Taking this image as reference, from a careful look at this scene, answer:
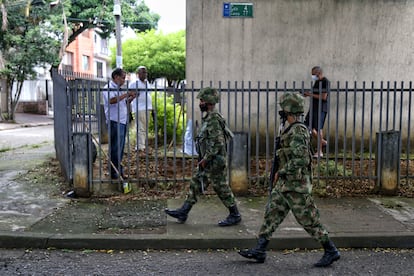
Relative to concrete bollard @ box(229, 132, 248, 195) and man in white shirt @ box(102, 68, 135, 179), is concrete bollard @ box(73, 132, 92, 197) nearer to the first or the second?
man in white shirt @ box(102, 68, 135, 179)

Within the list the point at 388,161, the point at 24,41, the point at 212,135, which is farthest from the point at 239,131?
the point at 24,41

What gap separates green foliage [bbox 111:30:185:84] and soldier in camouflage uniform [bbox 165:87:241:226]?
30.4 metres

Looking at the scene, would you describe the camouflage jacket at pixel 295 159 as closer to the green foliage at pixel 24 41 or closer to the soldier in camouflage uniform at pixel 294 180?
the soldier in camouflage uniform at pixel 294 180

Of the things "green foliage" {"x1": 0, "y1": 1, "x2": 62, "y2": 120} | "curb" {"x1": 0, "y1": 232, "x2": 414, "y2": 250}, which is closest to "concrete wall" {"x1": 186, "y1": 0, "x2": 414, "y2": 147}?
"curb" {"x1": 0, "y1": 232, "x2": 414, "y2": 250}

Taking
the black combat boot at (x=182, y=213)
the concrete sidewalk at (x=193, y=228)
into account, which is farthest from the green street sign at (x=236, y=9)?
the black combat boot at (x=182, y=213)

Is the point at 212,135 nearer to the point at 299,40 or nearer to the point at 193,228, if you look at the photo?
the point at 193,228

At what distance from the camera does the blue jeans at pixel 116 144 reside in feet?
23.5

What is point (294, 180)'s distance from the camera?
4383mm

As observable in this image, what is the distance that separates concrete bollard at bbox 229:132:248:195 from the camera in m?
6.91

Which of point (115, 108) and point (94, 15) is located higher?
point (94, 15)

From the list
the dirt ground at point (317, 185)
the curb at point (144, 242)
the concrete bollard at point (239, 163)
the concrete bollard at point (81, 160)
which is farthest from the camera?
the dirt ground at point (317, 185)

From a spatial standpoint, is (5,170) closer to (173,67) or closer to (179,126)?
(179,126)

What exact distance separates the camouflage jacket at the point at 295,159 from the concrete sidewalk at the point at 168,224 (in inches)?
39.0

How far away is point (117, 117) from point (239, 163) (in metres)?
1.99
